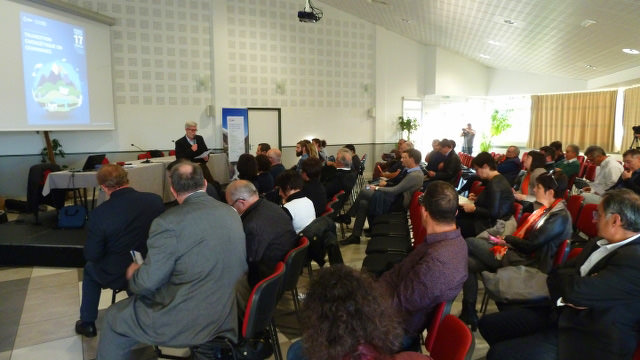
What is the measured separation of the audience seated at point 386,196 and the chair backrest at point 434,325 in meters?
3.09

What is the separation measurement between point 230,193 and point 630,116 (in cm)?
1094

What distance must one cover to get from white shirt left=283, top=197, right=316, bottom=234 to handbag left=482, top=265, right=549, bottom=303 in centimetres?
138

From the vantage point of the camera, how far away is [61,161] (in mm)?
8289

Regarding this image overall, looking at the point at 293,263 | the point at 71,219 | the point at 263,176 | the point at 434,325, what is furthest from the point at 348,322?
the point at 71,219

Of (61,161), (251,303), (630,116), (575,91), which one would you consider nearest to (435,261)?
(251,303)

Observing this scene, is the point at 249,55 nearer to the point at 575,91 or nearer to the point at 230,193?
the point at 230,193

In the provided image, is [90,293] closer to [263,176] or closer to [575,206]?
[263,176]

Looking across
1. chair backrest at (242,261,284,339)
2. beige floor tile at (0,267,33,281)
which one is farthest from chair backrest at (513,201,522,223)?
beige floor tile at (0,267,33,281)

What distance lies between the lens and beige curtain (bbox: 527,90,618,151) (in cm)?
1086

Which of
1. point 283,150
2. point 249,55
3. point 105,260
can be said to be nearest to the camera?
point 105,260

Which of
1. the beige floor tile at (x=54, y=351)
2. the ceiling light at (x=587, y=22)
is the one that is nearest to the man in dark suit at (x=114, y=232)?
the beige floor tile at (x=54, y=351)

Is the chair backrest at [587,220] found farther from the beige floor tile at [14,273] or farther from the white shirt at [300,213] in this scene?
the beige floor tile at [14,273]

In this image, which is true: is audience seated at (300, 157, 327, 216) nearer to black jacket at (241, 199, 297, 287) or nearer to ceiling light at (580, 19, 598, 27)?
black jacket at (241, 199, 297, 287)

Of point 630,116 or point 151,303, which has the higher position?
point 630,116
